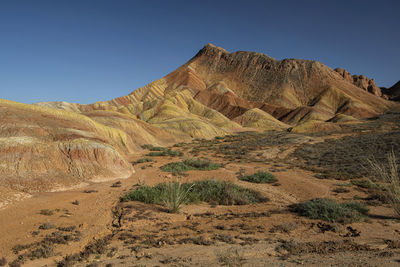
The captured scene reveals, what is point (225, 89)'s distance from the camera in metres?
94.9

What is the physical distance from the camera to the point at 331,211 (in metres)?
6.95

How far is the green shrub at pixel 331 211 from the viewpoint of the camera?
6.56m

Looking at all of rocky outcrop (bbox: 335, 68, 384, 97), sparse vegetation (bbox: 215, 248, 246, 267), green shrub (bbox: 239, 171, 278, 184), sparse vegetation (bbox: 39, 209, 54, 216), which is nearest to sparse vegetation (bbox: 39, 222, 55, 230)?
sparse vegetation (bbox: 39, 209, 54, 216)

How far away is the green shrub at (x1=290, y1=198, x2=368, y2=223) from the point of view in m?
6.56

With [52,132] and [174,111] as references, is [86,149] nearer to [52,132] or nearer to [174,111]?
[52,132]

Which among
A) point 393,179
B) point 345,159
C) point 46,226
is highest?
point 393,179

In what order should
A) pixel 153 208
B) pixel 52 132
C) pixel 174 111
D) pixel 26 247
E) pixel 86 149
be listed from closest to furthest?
pixel 26 247
pixel 153 208
pixel 86 149
pixel 52 132
pixel 174 111

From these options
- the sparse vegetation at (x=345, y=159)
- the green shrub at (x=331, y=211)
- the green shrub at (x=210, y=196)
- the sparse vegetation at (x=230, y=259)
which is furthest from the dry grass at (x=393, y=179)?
the sparse vegetation at (x=345, y=159)

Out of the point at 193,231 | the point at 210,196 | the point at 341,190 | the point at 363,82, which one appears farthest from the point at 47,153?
the point at 363,82

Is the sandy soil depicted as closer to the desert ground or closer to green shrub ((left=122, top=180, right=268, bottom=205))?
the desert ground

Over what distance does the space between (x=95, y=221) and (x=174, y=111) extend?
53820 mm

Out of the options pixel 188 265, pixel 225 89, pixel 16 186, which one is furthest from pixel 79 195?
pixel 225 89

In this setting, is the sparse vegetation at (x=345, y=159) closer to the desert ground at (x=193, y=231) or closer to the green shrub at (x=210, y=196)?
the desert ground at (x=193, y=231)

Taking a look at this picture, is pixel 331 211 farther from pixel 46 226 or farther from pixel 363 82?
pixel 363 82
